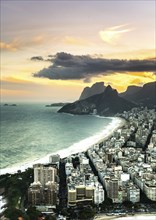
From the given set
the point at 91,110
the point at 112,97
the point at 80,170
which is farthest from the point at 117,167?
the point at 112,97

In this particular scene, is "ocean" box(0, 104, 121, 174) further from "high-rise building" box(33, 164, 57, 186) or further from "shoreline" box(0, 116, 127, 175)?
"high-rise building" box(33, 164, 57, 186)

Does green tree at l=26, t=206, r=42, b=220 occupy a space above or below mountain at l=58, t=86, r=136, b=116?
below

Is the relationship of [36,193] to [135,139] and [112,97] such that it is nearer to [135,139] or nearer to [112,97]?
[135,139]

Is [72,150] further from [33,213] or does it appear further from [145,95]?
[145,95]

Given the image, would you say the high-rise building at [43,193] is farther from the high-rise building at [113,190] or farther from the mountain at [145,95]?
the mountain at [145,95]

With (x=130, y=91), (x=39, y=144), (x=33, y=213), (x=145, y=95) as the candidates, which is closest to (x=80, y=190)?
(x=33, y=213)

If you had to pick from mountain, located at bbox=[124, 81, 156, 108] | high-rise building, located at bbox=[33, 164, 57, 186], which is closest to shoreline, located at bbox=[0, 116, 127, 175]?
high-rise building, located at bbox=[33, 164, 57, 186]

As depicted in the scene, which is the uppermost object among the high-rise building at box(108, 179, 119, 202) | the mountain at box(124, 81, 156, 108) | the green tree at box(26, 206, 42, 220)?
the mountain at box(124, 81, 156, 108)
